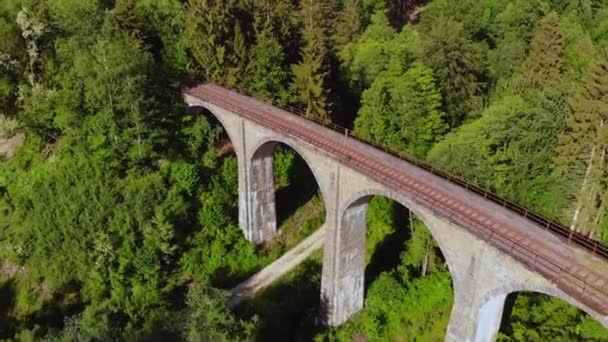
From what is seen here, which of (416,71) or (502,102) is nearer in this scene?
(502,102)

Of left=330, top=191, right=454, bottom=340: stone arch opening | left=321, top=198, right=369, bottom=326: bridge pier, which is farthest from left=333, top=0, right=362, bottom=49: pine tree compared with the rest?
left=321, top=198, right=369, bottom=326: bridge pier

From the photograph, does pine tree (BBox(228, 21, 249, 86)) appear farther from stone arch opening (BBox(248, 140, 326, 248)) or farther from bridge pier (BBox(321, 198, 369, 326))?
bridge pier (BBox(321, 198, 369, 326))

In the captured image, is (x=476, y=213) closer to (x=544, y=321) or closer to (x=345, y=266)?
(x=345, y=266)

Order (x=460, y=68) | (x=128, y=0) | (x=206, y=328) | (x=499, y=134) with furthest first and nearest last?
1. (x=128, y=0)
2. (x=460, y=68)
3. (x=499, y=134)
4. (x=206, y=328)

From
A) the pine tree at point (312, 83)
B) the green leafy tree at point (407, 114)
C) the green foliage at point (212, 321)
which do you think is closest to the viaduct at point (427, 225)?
the pine tree at point (312, 83)

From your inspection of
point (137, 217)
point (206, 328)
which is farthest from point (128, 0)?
point (206, 328)

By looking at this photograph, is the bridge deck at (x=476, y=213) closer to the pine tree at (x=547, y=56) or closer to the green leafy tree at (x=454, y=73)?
the green leafy tree at (x=454, y=73)

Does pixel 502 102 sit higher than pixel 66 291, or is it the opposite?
pixel 502 102

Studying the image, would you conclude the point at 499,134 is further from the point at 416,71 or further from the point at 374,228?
the point at 374,228
